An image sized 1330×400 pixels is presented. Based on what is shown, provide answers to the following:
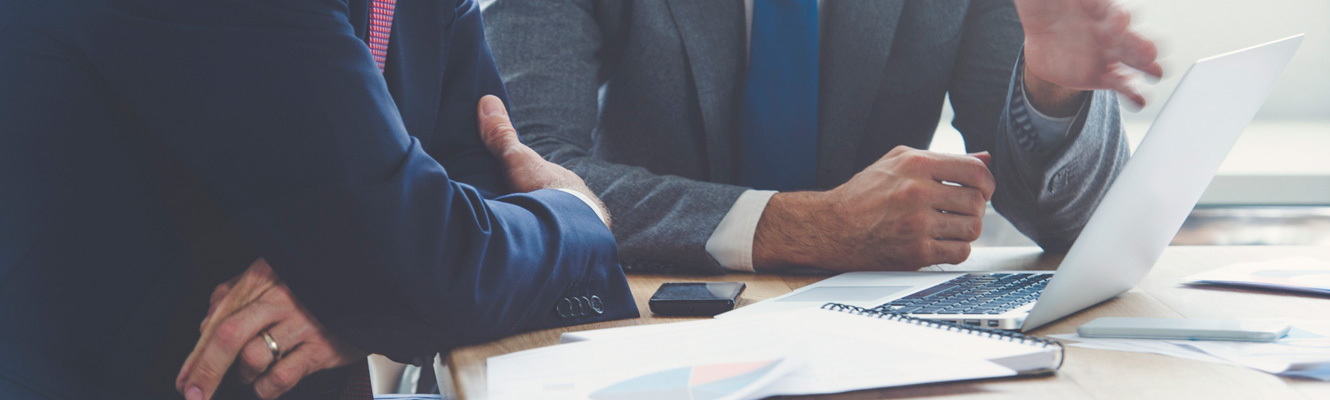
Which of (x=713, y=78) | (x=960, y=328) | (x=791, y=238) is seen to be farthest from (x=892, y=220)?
(x=713, y=78)

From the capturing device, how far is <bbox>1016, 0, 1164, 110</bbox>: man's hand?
0.71m

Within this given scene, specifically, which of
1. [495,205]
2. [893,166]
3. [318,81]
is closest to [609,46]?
[893,166]

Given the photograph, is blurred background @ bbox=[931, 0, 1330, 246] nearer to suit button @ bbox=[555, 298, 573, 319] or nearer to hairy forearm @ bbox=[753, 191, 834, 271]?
hairy forearm @ bbox=[753, 191, 834, 271]

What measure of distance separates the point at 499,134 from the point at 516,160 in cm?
5

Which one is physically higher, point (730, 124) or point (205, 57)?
point (730, 124)

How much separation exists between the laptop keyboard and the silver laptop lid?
4 cm

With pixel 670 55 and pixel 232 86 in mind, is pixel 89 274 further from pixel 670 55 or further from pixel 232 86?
pixel 670 55

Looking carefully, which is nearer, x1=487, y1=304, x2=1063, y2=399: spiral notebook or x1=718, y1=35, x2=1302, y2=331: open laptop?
x1=487, y1=304, x2=1063, y2=399: spiral notebook

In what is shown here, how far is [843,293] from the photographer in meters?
0.78

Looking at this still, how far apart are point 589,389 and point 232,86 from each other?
0.26m

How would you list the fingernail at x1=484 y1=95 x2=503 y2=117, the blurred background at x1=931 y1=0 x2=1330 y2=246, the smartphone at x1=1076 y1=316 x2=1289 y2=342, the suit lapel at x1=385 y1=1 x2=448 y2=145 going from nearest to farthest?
the smartphone at x1=1076 y1=316 x2=1289 y2=342
the suit lapel at x1=385 y1=1 x2=448 y2=145
the fingernail at x1=484 y1=95 x2=503 y2=117
the blurred background at x1=931 y1=0 x2=1330 y2=246

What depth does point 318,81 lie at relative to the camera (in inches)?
21.1

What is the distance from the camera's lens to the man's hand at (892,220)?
0.89 m

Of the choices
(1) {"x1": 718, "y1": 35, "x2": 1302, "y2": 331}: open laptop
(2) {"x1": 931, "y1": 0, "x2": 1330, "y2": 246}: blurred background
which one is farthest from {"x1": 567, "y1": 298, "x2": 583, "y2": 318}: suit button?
(2) {"x1": 931, "y1": 0, "x2": 1330, "y2": 246}: blurred background
